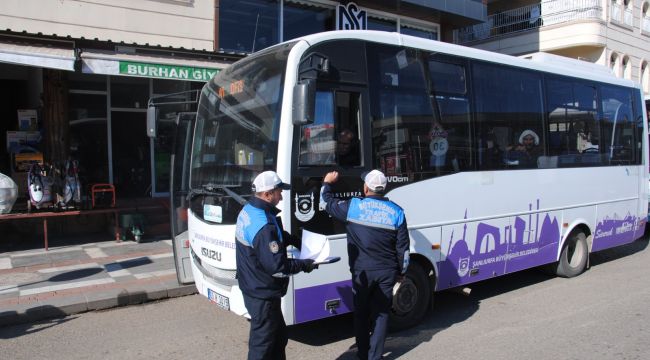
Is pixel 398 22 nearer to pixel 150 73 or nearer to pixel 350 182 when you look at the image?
pixel 150 73

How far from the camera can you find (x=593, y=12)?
23.6 m

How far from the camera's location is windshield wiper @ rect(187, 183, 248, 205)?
4645mm

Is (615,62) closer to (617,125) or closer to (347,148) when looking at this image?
(617,125)

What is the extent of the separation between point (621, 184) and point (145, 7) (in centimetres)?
997

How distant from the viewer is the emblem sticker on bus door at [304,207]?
4.59 m

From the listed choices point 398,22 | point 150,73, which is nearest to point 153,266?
point 150,73

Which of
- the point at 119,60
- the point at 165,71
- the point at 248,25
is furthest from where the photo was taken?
the point at 248,25

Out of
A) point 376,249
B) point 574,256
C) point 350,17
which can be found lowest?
point 574,256

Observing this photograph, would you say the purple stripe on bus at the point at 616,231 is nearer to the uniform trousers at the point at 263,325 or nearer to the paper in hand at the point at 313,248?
the paper in hand at the point at 313,248

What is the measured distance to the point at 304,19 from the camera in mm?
13680

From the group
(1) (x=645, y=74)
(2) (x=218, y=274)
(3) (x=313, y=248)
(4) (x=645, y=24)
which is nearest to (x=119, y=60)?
(2) (x=218, y=274)

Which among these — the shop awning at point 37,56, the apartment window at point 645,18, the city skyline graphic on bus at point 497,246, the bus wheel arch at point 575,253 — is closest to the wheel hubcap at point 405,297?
the city skyline graphic on bus at point 497,246

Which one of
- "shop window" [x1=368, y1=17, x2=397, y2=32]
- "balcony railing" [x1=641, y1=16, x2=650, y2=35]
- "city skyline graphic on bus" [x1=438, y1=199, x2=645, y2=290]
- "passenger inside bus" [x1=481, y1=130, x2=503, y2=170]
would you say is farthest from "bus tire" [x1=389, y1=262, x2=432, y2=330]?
"balcony railing" [x1=641, y1=16, x2=650, y2=35]

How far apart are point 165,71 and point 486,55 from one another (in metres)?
6.14
